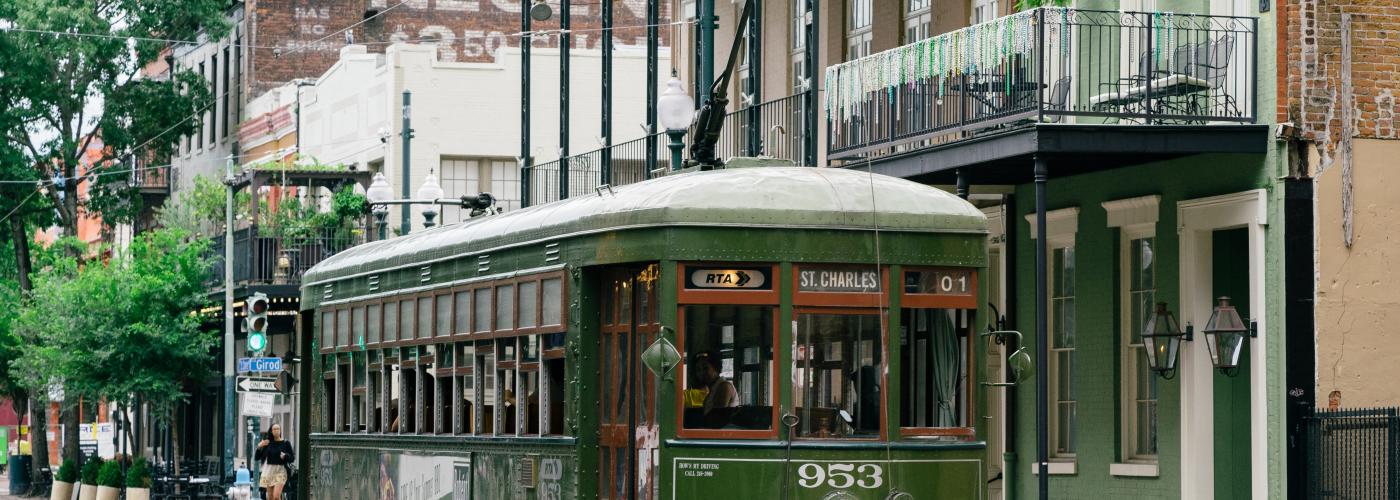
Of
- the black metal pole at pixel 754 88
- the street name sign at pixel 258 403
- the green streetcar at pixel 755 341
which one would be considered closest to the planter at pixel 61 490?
the street name sign at pixel 258 403

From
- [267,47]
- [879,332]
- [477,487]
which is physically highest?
[267,47]

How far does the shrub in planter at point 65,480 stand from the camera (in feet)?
125

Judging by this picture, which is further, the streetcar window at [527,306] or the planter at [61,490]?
the planter at [61,490]

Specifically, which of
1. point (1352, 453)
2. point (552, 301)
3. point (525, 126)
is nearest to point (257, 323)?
point (525, 126)

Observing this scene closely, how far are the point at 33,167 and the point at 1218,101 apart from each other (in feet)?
119

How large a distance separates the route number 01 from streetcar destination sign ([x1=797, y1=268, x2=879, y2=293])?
0.99 meters

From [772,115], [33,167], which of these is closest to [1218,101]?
[772,115]

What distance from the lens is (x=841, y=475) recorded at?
13008 mm

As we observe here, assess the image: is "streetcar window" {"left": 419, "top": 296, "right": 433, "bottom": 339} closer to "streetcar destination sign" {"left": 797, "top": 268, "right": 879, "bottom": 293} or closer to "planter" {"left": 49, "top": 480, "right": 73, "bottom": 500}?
"streetcar destination sign" {"left": 797, "top": 268, "right": 879, "bottom": 293}

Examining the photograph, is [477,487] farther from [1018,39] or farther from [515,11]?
[515,11]

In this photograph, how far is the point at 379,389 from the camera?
1788 centimetres

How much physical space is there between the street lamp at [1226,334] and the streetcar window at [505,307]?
234 inches

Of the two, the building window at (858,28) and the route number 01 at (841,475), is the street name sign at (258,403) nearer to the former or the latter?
the building window at (858,28)

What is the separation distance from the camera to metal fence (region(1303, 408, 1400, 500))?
1727cm
